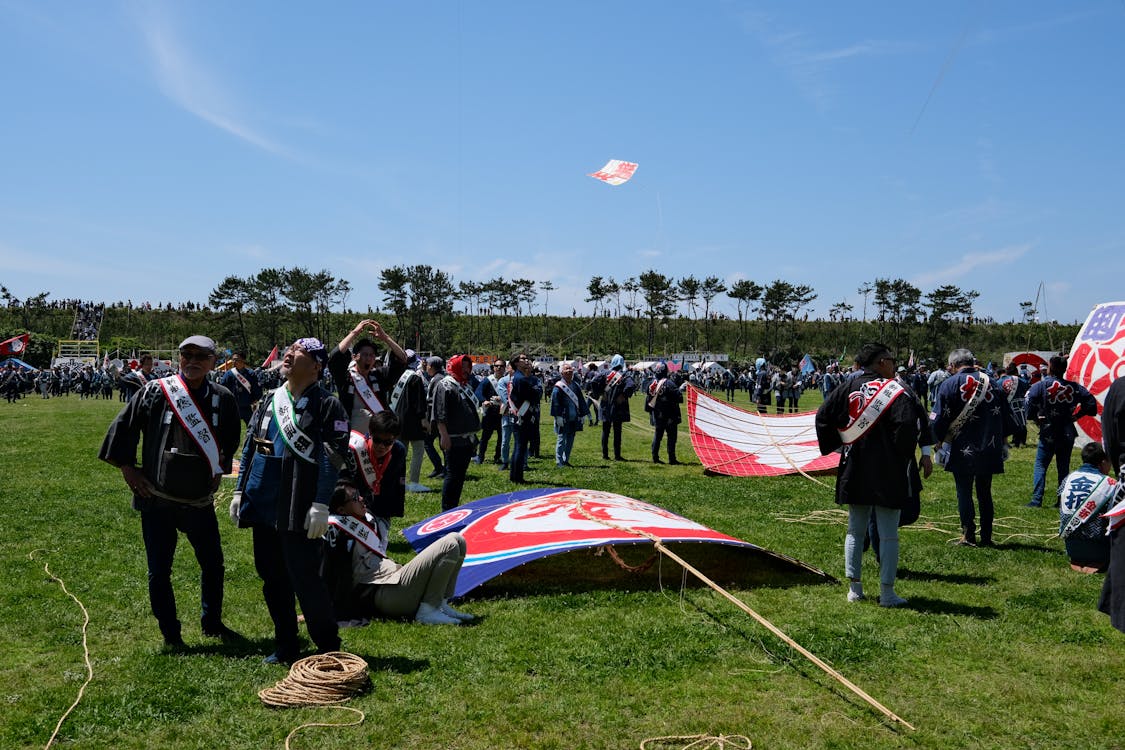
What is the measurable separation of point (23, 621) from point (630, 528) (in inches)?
180

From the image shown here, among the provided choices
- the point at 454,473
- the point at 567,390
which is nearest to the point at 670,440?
the point at 567,390

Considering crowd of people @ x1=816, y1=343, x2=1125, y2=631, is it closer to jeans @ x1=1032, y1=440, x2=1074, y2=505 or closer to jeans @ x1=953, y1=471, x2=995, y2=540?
jeans @ x1=953, y1=471, x2=995, y2=540

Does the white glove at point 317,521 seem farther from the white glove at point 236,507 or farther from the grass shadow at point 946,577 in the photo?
the grass shadow at point 946,577

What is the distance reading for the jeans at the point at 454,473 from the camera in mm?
9172

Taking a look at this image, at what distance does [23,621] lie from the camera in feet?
19.7

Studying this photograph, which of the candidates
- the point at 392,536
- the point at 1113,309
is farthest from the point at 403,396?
the point at 1113,309

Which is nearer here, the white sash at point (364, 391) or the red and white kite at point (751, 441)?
the white sash at point (364, 391)

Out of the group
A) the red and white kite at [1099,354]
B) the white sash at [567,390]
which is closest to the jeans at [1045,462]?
the red and white kite at [1099,354]

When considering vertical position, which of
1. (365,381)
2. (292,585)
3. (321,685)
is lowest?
(321,685)

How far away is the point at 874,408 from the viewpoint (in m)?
6.51

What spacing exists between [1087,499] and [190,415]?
739 centimetres

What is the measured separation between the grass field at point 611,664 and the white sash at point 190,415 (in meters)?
1.30

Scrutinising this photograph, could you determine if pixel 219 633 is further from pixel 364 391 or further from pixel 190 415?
pixel 364 391

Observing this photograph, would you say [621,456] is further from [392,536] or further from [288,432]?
[288,432]
